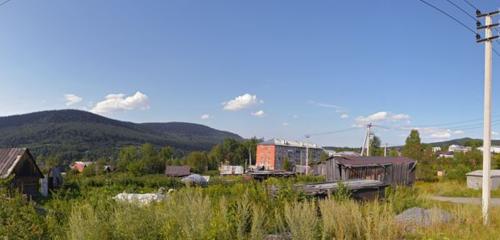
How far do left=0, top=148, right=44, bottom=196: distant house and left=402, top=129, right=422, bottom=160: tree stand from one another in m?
41.0

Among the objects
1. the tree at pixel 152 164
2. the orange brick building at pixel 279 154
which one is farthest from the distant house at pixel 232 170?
the tree at pixel 152 164

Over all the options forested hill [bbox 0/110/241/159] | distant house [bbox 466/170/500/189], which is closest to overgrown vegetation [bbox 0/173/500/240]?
distant house [bbox 466/170/500/189]

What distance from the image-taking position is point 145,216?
4.66 meters

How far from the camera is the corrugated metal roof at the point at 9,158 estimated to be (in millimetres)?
16969

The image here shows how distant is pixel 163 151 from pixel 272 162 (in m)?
36.2

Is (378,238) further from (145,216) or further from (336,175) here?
(336,175)

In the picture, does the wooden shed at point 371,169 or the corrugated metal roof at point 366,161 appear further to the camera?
the corrugated metal roof at point 366,161

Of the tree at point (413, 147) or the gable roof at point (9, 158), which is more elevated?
the tree at point (413, 147)

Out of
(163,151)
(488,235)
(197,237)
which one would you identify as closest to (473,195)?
(488,235)

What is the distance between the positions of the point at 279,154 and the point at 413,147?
43.2 meters

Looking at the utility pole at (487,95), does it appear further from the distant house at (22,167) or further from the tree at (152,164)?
the tree at (152,164)

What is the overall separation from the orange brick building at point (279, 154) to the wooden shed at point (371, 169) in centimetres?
4970

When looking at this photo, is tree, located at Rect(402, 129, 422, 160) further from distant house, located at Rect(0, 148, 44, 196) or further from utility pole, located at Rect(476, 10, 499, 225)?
distant house, located at Rect(0, 148, 44, 196)

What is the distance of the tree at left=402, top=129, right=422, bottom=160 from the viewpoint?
46569 mm
